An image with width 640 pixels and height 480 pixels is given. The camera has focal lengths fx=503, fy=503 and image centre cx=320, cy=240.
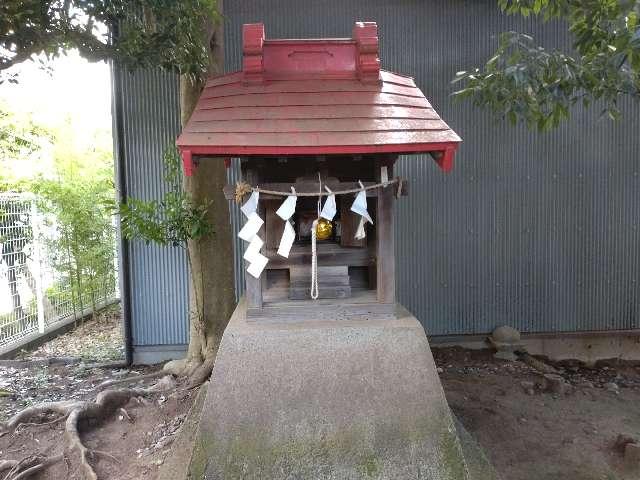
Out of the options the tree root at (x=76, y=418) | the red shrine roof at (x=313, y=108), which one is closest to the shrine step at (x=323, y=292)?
the red shrine roof at (x=313, y=108)

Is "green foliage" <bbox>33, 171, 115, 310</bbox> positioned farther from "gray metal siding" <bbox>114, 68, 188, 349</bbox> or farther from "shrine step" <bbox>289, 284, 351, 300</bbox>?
"shrine step" <bbox>289, 284, 351, 300</bbox>

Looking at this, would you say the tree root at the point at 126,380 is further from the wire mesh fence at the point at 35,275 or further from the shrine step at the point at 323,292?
the shrine step at the point at 323,292

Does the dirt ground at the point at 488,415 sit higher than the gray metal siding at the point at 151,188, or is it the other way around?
the gray metal siding at the point at 151,188

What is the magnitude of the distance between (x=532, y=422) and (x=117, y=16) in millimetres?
5501

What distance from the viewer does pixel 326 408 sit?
321 cm

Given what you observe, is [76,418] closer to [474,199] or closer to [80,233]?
[80,233]

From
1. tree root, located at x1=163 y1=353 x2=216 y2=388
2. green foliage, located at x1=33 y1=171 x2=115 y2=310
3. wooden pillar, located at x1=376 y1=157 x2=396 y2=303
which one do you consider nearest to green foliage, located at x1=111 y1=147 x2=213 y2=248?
tree root, located at x1=163 y1=353 x2=216 y2=388

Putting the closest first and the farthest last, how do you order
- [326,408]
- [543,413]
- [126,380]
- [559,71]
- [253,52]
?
[326,408], [253,52], [559,71], [543,413], [126,380]

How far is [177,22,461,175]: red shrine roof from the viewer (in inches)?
116

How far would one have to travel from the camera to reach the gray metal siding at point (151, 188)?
6.54 m

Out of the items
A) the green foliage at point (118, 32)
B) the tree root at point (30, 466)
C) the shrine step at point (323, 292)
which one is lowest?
the tree root at point (30, 466)

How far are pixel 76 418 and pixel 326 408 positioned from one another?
2.69 metres

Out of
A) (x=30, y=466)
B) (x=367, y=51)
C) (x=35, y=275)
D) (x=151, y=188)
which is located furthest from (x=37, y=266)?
(x=367, y=51)

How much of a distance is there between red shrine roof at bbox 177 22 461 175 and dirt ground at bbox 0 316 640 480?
2.76 meters
